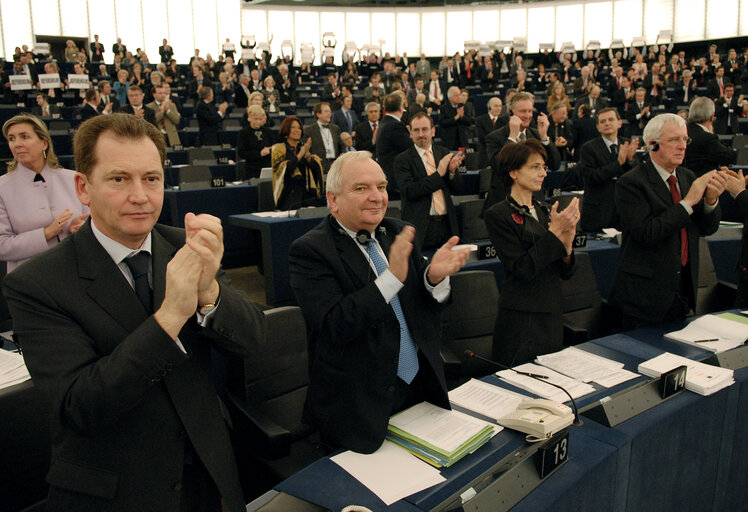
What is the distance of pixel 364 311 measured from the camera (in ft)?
5.12

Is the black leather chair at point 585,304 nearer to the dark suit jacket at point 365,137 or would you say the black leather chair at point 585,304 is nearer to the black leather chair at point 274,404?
the black leather chair at point 274,404

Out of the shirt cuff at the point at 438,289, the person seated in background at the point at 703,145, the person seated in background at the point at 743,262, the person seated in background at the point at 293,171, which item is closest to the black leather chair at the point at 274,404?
the shirt cuff at the point at 438,289

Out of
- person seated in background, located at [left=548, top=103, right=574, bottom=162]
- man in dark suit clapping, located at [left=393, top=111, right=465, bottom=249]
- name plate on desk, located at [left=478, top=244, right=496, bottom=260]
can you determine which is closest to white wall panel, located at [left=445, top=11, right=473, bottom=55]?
person seated in background, located at [left=548, top=103, right=574, bottom=162]

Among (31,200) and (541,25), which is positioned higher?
(541,25)

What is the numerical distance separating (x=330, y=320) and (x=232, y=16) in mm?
24512

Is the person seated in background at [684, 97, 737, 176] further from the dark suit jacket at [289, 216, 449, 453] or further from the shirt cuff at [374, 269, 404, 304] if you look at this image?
the shirt cuff at [374, 269, 404, 304]

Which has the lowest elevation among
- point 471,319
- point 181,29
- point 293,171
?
point 471,319

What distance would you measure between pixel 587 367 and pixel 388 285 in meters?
0.94

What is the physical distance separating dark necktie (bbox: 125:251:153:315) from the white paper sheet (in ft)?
2.06

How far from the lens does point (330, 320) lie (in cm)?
162

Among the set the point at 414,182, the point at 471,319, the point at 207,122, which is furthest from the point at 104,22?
the point at 471,319

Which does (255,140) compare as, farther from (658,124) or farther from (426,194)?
(658,124)

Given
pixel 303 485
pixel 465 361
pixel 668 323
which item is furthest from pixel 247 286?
pixel 303 485

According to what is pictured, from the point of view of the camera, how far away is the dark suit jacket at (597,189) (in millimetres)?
4852
